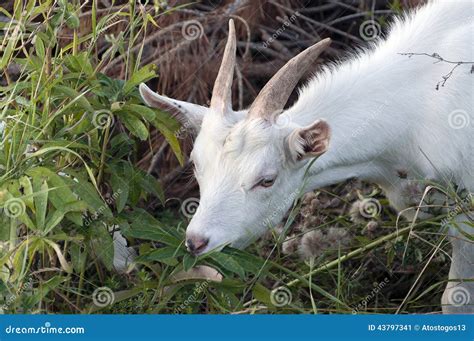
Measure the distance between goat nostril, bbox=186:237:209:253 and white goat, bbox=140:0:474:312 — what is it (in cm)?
2

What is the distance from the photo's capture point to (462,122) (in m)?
4.38

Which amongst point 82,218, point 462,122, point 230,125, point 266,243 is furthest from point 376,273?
point 82,218

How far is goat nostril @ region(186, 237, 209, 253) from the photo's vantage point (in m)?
3.81

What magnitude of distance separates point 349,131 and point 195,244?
0.96m

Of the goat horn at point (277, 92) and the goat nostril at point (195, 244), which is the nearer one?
the goat nostril at point (195, 244)

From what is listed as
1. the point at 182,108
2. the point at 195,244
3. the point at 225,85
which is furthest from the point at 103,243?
the point at 225,85

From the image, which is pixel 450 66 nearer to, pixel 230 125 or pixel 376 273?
pixel 230 125

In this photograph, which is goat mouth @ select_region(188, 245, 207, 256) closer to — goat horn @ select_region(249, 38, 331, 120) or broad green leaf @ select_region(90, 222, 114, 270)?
broad green leaf @ select_region(90, 222, 114, 270)

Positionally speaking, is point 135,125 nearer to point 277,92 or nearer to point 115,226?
Answer: point 115,226

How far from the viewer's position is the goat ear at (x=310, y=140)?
12.9 feet

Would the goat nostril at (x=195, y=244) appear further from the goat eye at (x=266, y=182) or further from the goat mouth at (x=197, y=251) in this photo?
the goat eye at (x=266, y=182)

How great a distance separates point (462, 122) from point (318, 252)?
938 mm

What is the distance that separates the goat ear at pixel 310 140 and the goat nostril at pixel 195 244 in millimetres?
574

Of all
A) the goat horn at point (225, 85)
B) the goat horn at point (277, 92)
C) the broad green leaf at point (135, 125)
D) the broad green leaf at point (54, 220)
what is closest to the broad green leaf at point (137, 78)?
the broad green leaf at point (135, 125)
